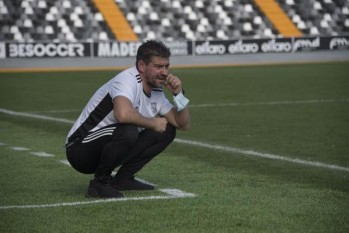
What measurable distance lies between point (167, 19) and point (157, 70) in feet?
105

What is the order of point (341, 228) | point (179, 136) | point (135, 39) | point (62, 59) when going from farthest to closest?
1. point (135, 39)
2. point (62, 59)
3. point (179, 136)
4. point (341, 228)

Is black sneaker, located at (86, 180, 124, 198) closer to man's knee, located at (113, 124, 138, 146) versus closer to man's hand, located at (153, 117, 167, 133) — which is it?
man's knee, located at (113, 124, 138, 146)

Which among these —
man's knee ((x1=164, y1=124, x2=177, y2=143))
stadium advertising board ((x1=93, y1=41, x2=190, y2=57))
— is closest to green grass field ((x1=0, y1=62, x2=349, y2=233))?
man's knee ((x1=164, y1=124, x2=177, y2=143))

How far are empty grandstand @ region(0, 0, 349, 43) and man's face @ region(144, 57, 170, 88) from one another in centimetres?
2708

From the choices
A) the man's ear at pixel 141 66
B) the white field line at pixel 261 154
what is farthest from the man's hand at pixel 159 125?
the white field line at pixel 261 154

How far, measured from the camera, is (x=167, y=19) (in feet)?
128

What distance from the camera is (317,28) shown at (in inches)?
1613

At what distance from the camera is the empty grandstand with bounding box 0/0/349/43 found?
36.5 metres

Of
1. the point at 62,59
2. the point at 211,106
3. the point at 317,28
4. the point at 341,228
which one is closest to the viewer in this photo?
the point at 341,228

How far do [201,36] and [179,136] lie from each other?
2635 centimetres

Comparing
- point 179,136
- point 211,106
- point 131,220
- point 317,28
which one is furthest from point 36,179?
point 317,28

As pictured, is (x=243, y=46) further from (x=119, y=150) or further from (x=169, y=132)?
(x=119, y=150)

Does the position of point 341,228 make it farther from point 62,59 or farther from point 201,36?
point 201,36

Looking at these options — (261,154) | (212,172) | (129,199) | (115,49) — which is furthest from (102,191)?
(115,49)
